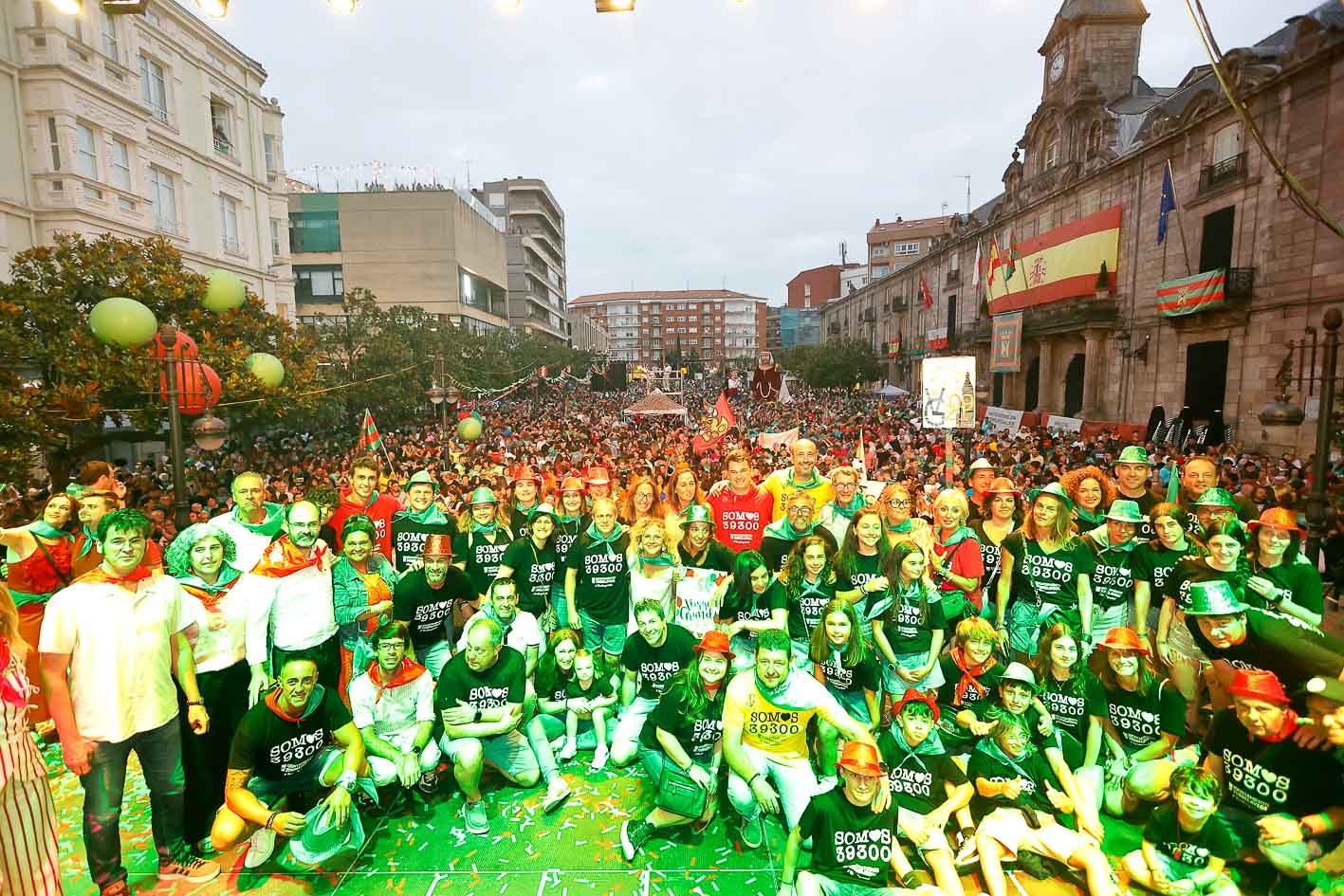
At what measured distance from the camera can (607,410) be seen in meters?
38.1

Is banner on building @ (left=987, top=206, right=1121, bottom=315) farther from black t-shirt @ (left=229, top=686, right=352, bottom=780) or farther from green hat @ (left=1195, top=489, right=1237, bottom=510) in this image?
black t-shirt @ (left=229, top=686, right=352, bottom=780)

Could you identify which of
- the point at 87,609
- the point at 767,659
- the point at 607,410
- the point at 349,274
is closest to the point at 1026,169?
the point at 607,410

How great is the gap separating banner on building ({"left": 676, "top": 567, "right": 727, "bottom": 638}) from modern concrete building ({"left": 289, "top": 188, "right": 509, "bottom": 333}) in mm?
47092

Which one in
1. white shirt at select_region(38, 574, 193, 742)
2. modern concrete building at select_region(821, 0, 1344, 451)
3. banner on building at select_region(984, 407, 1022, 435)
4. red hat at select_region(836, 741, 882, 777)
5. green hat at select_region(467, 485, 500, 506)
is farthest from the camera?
banner on building at select_region(984, 407, 1022, 435)

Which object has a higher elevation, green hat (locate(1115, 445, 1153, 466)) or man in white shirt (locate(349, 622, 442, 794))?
green hat (locate(1115, 445, 1153, 466))

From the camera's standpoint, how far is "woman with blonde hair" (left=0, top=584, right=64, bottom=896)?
3049 mm

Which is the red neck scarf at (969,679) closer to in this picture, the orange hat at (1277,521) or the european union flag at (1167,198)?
the orange hat at (1277,521)

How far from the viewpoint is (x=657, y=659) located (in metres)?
5.16

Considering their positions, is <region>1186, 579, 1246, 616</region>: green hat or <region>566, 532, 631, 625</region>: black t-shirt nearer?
<region>1186, 579, 1246, 616</region>: green hat

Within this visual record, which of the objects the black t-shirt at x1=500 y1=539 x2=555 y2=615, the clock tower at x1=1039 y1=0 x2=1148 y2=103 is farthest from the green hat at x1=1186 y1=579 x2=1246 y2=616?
the clock tower at x1=1039 y1=0 x2=1148 y2=103

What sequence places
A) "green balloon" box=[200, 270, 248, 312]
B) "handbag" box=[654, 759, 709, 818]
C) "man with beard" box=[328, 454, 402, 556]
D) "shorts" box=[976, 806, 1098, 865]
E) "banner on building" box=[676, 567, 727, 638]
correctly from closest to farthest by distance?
"shorts" box=[976, 806, 1098, 865], "handbag" box=[654, 759, 709, 818], "banner on building" box=[676, 567, 727, 638], "man with beard" box=[328, 454, 402, 556], "green balloon" box=[200, 270, 248, 312]

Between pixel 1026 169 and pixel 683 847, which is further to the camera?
pixel 1026 169

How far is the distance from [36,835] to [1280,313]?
24.5 metres

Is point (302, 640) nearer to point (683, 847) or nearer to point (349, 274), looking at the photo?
point (683, 847)
